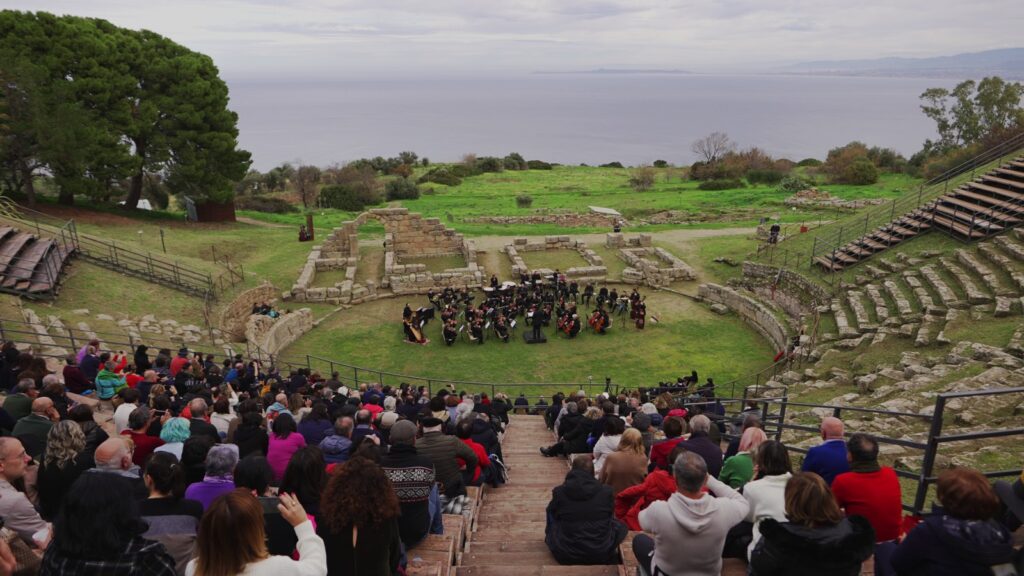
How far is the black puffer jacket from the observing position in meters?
4.09

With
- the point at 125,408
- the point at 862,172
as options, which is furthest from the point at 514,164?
the point at 125,408

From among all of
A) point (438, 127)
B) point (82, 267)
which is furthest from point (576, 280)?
point (438, 127)

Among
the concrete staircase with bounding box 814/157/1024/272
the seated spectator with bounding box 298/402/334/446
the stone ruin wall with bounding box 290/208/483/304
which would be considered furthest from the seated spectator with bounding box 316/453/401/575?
the concrete staircase with bounding box 814/157/1024/272

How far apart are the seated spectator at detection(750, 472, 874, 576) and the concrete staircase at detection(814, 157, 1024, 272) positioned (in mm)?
20451

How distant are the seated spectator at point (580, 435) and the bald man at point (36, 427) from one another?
697cm

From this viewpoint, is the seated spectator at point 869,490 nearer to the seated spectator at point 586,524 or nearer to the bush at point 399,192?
the seated spectator at point 586,524

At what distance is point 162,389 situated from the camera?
9.23 metres

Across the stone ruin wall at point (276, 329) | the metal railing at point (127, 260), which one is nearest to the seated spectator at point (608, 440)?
the stone ruin wall at point (276, 329)

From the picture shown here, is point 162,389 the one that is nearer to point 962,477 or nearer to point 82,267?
point 962,477

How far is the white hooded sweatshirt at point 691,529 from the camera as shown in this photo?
477 cm

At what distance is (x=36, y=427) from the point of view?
6926 millimetres

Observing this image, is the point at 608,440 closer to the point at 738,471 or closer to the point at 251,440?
the point at 738,471

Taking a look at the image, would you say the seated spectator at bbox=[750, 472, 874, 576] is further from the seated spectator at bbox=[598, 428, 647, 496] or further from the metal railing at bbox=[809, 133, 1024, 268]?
the metal railing at bbox=[809, 133, 1024, 268]

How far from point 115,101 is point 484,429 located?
1225 inches
